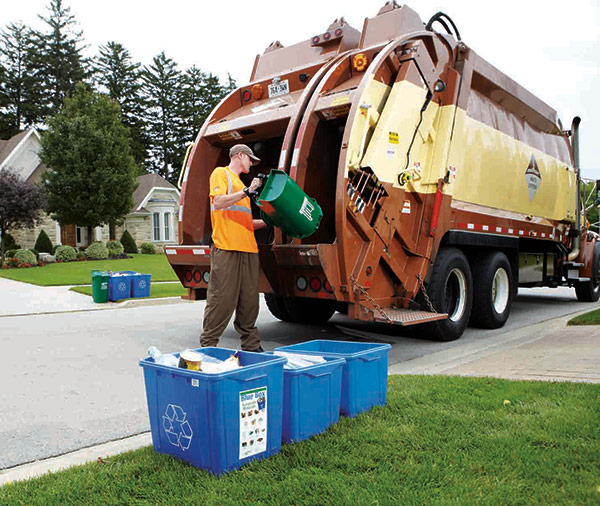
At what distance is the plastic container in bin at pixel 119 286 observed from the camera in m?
11.2

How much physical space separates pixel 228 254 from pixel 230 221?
0.29 meters

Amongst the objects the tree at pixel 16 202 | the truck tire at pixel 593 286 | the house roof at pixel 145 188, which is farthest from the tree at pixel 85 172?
the truck tire at pixel 593 286

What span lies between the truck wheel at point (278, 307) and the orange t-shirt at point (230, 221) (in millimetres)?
3061

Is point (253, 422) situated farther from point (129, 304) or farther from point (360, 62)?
point (129, 304)

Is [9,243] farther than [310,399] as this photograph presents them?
Yes

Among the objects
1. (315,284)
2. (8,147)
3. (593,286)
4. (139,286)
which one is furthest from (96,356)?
(8,147)

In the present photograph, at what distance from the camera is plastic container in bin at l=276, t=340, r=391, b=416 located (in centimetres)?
352

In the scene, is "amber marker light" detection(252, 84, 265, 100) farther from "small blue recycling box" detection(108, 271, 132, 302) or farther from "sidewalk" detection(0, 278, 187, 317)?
"small blue recycling box" detection(108, 271, 132, 302)

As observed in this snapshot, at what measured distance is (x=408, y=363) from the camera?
5.76 m

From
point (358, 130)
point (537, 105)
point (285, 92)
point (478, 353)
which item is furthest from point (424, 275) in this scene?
point (537, 105)

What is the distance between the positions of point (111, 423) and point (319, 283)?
248cm

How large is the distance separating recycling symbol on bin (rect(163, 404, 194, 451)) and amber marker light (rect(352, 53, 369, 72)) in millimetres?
4356

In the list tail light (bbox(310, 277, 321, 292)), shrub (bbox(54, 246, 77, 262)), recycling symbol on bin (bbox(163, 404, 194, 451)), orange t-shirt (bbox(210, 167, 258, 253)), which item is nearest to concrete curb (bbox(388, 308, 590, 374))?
tail light (bbox(310, 277, 321, 292))

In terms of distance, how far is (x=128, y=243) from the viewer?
103 feet
